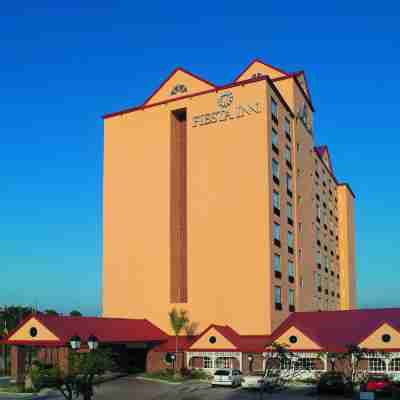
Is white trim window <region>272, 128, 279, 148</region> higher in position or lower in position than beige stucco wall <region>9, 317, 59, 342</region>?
higher

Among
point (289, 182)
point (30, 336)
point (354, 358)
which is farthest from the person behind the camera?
point (289, 182)

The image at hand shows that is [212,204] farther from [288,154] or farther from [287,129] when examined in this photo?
[287,129]

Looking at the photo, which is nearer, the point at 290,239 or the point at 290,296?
the point at 290,296

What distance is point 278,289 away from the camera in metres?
64.4

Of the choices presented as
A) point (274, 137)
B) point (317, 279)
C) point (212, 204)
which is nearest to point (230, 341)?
point (212, 204)

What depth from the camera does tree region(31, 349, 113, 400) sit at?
1222 inches

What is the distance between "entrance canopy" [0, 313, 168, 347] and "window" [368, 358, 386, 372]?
20880mm

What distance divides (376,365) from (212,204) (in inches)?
900

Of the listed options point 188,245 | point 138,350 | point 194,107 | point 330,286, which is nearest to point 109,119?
point 194,107

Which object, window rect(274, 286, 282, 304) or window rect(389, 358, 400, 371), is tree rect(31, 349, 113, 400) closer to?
window rect(389, 358, 400, 371)

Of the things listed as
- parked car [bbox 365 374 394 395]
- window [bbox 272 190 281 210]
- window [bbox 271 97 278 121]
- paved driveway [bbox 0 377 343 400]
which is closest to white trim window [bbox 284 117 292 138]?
window [bbox 271 97 278 121]

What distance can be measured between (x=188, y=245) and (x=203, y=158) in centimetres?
942

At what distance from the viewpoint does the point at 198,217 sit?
6675cm

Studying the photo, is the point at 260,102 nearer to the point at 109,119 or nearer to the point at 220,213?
the point at 220,213
